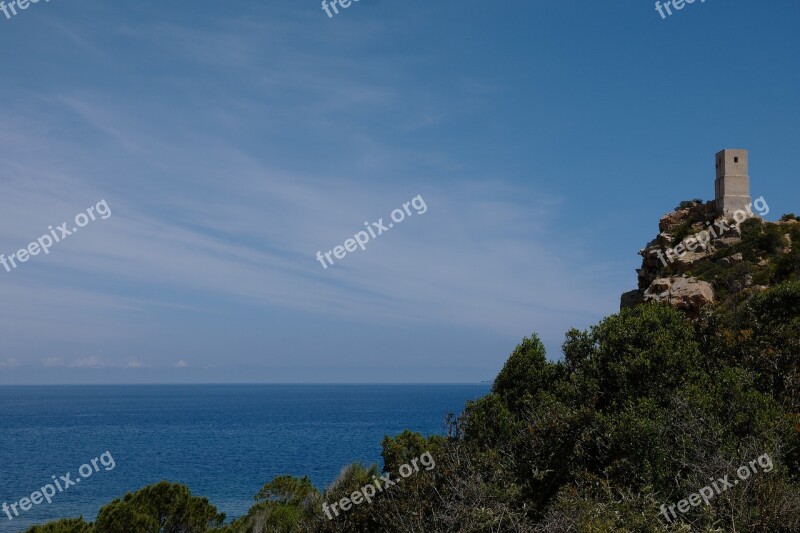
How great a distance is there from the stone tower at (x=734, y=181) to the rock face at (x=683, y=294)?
1151 centimetres

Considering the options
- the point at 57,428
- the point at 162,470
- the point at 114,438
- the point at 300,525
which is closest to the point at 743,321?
the point at 300,525

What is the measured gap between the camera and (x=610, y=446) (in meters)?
14.8

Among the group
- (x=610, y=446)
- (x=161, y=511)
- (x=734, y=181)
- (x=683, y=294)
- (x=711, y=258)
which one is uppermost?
(x=734, y=181)

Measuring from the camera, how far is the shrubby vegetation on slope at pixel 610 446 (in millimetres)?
11633

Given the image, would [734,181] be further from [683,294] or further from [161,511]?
[161,511]

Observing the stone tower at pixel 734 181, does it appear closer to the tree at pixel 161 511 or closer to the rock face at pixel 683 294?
the rock face at pixel 683 294

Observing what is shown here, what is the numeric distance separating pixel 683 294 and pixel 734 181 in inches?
608

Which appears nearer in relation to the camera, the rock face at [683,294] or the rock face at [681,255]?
the rock face at [683,294]

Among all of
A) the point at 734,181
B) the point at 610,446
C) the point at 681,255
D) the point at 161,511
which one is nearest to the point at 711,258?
the point at 681,255

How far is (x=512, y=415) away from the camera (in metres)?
19.2

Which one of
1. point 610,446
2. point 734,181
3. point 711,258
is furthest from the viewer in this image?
point 734,181

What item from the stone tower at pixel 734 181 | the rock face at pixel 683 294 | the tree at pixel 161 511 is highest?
the stone tower at pixel 734 181

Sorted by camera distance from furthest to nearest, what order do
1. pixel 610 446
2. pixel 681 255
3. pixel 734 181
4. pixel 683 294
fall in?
pixel 734 181 → pixel 681 255 → pixel 683 294 → pixel 610 446

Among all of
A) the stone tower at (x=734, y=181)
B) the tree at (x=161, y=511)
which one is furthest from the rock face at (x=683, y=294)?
the tree at (x=161, y=511)
